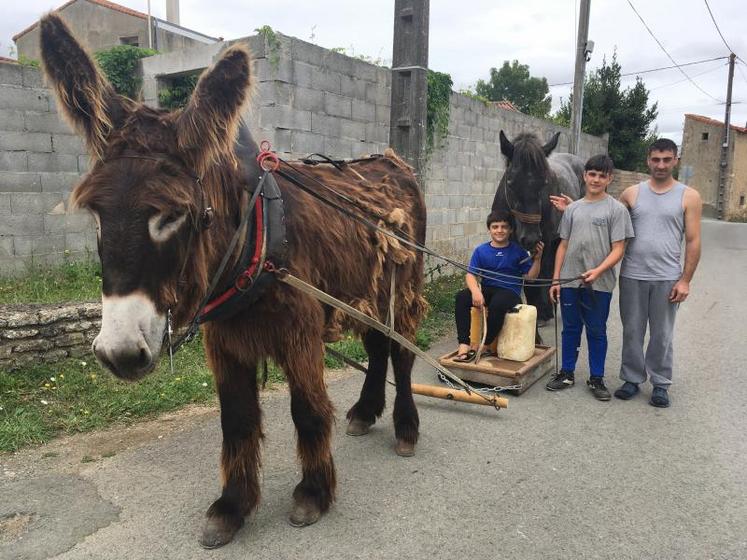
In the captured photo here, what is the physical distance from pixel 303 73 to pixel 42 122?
10.6ft

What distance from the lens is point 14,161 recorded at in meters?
6.48

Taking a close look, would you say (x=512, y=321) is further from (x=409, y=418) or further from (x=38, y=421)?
(x=38, y=421)

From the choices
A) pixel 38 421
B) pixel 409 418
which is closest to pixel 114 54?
pixel 38 421

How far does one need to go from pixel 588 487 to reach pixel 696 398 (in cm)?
196

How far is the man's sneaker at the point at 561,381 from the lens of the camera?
184 inches

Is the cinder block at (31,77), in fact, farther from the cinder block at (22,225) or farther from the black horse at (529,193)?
the black horse at (529,193)

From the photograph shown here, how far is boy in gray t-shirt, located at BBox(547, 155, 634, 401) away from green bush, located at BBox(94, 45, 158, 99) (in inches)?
244

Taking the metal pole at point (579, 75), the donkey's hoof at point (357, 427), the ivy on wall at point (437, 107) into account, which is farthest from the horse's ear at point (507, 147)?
the metal pole at point (579, 75)

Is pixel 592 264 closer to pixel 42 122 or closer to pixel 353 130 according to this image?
pixel 353 130

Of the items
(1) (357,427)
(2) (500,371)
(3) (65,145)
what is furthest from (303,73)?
(1) (357,427)

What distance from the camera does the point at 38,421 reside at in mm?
3715

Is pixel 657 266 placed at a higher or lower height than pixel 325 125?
lower

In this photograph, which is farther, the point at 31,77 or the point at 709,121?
the point at 709,121

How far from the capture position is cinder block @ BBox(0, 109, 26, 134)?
21.0ft
